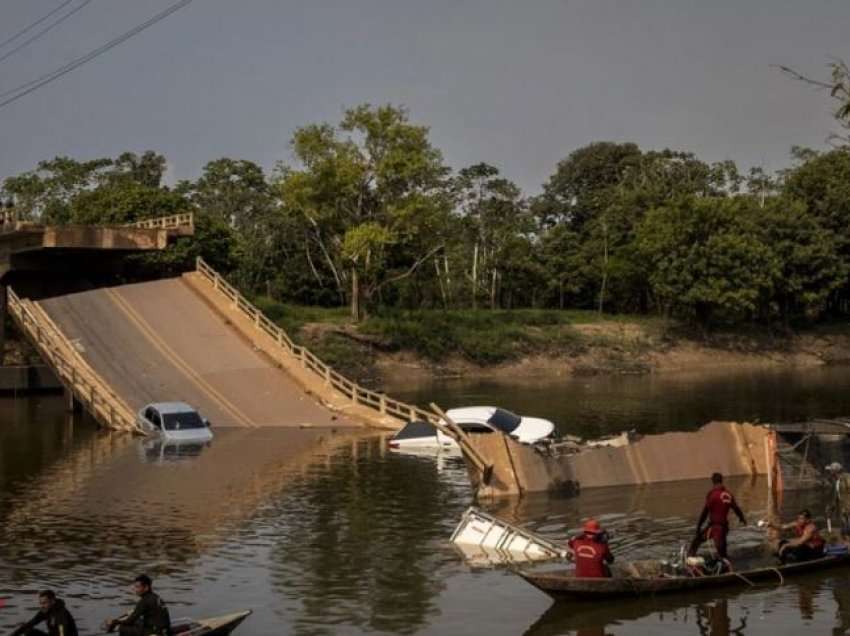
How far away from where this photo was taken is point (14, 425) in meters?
57.1

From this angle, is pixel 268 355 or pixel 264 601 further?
pixel 268 355

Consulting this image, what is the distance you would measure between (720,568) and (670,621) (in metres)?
2.74

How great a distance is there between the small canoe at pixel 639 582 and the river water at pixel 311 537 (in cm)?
29

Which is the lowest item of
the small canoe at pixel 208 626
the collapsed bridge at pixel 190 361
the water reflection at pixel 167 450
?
the small canoe at pixel 208 626

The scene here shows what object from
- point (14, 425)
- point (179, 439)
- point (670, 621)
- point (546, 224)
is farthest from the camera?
point (546, 224)

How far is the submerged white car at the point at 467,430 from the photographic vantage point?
4853 centimetres

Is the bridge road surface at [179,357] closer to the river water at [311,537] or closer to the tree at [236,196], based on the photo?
the river water at [311,537]

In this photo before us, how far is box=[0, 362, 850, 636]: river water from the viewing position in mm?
24891

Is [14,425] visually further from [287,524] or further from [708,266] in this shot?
[708,266]

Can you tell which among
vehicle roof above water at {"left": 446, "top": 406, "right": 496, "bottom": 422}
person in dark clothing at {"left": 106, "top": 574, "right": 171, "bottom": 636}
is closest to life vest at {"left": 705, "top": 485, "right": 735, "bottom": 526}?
person in dark clothing at {"left": 106, "top": 574, "right": 171, "bottom": 636}

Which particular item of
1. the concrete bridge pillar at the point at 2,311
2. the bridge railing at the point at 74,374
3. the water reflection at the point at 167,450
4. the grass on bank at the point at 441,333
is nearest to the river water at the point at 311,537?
the water reflection at the point at 167,450

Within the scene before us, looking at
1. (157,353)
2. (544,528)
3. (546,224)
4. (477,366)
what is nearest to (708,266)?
(477,366)

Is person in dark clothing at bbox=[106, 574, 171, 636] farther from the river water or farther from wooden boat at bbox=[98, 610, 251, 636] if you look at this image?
the river water

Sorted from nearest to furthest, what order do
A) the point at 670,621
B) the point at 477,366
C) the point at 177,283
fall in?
the point at 670,621 < the point at 177,283 < the point at 477,366
